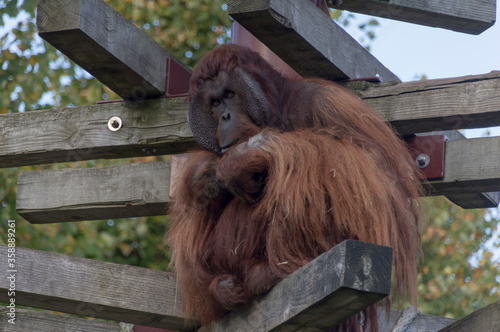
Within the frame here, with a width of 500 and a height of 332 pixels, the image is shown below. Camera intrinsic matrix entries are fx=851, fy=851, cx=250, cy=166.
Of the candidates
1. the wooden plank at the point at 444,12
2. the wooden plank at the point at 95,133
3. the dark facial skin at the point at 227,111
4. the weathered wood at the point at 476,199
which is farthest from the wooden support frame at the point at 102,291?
the wooden plank at the point at 444,12

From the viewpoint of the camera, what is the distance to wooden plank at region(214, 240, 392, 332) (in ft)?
7.97

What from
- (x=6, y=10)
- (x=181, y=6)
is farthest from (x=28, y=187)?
(x=181, y=6)

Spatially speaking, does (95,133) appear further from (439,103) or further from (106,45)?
(439,103)

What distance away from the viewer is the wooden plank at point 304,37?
127 inches

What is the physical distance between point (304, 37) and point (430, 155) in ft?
2.70

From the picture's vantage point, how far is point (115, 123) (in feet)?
13.3

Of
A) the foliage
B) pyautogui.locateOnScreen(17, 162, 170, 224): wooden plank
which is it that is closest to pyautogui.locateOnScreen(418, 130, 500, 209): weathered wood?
pyautogui.locateOnScreen(17, 162, 170, 224): wooden plank

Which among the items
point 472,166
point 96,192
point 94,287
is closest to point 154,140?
point 96,192

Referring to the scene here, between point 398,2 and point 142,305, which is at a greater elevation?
point 398,2

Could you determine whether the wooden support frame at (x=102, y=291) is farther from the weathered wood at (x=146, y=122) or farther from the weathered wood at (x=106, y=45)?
the weathered wood at (x=106, y=45)

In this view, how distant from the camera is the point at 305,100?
3504mm

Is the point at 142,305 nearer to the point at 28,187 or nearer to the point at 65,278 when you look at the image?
the point at 65,278

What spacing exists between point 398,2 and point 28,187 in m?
2.03

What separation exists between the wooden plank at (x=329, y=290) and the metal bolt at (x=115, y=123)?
56.4 inches
